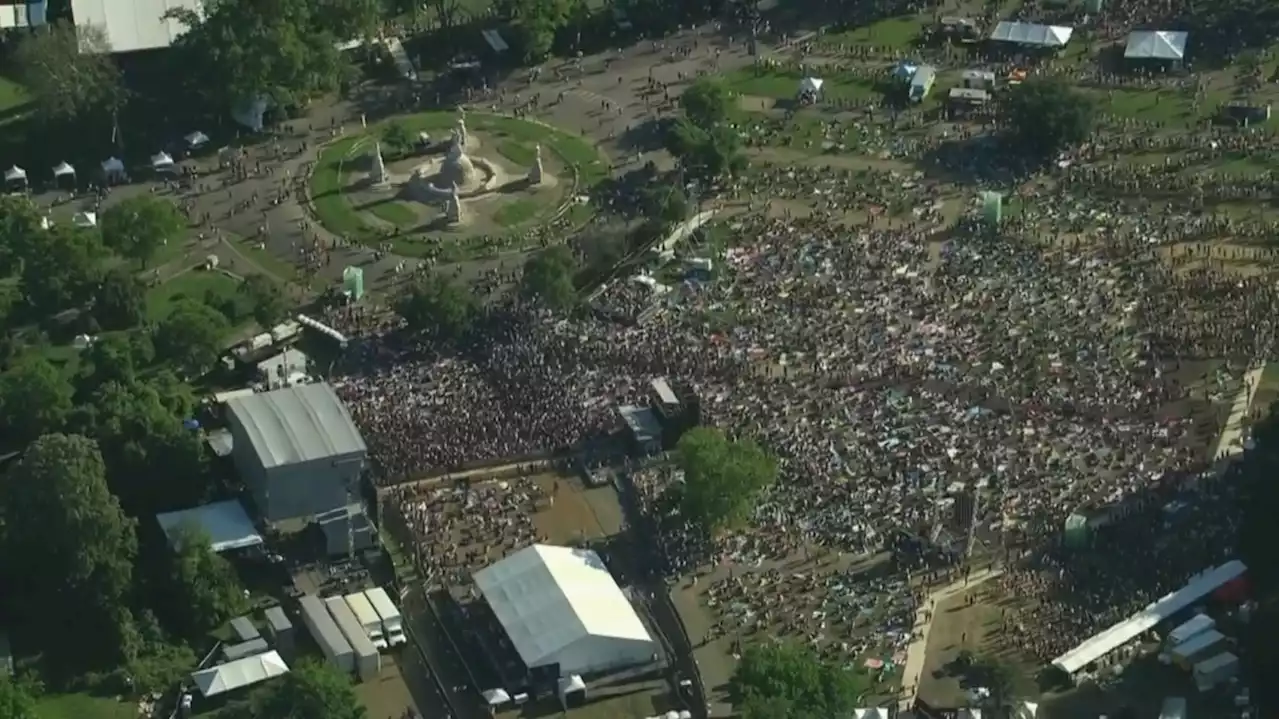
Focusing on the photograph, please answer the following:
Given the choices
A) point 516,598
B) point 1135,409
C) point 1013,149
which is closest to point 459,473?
point 516,598

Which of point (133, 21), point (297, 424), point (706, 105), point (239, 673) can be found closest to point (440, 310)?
point (297, 424)

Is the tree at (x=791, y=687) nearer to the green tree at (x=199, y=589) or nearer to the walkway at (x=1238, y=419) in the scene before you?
the green tree at (x=199, y=589)

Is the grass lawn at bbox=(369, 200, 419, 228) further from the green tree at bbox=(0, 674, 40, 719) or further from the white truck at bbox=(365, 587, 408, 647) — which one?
the green tree at bbox=(0, 674, 40, 719)

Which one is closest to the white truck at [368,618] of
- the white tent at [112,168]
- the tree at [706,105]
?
the white tent at [112,168]

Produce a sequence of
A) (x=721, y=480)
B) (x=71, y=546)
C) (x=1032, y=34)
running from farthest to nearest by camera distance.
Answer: (x=1032, y=34) → (x=721, y=480) → (x=71, y=546)

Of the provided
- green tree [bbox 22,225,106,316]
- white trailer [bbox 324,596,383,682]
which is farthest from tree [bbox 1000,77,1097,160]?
white trailer [bbox 324,596,383,682]

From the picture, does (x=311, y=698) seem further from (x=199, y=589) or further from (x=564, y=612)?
(x=564, y=612)
